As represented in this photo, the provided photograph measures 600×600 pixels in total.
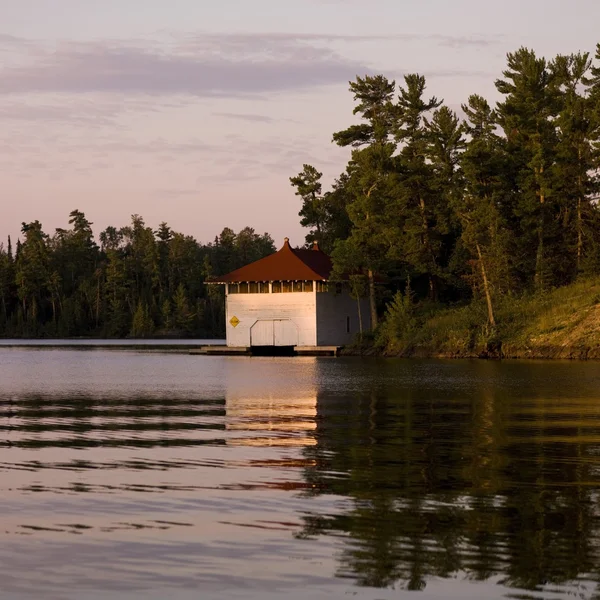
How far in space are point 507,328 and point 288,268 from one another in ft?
72.7

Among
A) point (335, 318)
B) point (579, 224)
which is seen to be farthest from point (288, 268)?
point (579, 224)

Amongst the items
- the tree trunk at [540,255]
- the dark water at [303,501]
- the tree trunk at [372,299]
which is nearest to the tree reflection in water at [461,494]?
the dark water at [303,501]

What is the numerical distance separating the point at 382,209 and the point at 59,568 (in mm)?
80736

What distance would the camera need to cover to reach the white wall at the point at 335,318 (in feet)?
309

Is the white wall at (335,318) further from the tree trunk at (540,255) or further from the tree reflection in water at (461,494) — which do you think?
the tree reflection in water at (461,494)

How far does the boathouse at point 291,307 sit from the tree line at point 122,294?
8530cm

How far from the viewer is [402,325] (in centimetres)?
8744

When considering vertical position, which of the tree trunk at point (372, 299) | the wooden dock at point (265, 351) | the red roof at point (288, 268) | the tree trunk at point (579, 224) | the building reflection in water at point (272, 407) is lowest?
the building reflection in water at point (272, 407)

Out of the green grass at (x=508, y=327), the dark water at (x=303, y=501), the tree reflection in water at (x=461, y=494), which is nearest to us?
the dark water at (x=303, y=501)

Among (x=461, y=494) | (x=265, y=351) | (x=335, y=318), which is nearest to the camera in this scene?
(x=461, y=494)

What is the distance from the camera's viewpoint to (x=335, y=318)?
9494 cm

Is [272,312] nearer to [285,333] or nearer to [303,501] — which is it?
[285,333]

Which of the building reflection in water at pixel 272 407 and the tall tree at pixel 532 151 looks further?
the tall tree at pixel 532 151

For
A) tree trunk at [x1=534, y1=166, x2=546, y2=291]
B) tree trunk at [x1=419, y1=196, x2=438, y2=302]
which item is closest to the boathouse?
tree trunk at [x1=419, y1=196, x2=438, y2=302]
